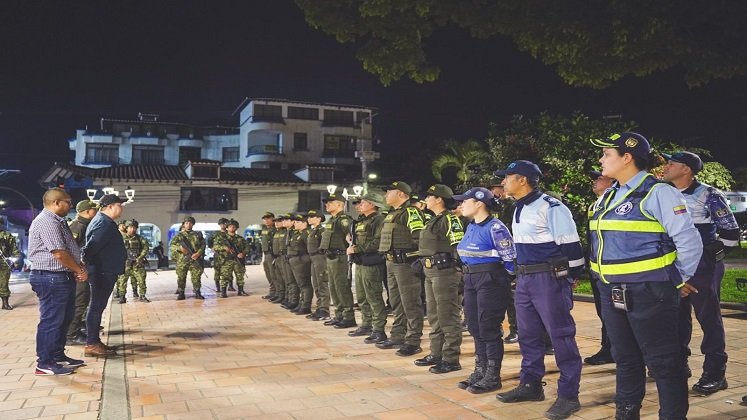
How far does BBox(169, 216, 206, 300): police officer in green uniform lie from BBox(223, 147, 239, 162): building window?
41.4 m

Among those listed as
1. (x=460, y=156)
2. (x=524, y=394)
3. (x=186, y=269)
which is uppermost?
(x=460, y=156)

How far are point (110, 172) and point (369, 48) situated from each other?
30.9 meters

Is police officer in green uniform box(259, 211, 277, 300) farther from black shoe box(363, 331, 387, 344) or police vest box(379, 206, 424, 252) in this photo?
police vest box(379, 206, 424, 252)

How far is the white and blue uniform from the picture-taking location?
4.17 meters

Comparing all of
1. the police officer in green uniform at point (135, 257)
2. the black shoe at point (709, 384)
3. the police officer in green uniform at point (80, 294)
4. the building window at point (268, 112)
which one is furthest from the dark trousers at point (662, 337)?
the building window at point (268, 112)

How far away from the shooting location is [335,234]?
8.87 m

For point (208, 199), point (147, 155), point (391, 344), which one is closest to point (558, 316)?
point (391, 344)

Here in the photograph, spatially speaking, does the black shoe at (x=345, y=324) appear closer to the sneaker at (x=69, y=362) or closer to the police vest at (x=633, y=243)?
the sneaker at (x=69, y=362)

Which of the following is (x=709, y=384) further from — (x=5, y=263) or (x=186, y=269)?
(x=5, y=263)

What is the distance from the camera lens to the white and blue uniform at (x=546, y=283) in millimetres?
4172

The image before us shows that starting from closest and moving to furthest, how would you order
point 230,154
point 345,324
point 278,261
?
1. point 345,324
2. point 278,261
3. point 230,154

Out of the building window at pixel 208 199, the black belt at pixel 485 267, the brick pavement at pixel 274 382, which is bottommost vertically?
the brick pavement at pixel 274 382

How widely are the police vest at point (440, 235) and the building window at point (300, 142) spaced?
43.5m

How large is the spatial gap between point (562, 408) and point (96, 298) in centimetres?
546
